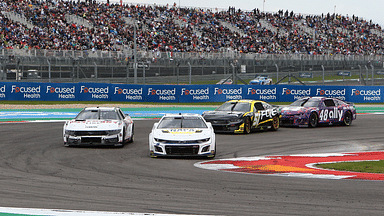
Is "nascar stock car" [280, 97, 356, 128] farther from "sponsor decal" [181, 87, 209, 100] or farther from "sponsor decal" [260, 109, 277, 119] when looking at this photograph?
"sponsor decal" [181, 87, 209, 100]

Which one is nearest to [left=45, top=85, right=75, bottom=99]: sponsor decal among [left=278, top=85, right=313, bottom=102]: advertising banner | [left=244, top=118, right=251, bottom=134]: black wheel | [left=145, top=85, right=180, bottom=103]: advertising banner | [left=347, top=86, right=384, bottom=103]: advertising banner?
[left=145, top=85, right=180, bottom=103]: advertising banner

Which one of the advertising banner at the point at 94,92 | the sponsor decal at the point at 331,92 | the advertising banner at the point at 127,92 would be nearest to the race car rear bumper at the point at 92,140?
the advertising banner at the point at 94,92

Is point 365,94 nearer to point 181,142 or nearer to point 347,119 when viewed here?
point 347,119

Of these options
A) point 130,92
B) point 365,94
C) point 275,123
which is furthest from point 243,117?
point 365,94

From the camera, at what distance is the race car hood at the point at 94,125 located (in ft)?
47.9

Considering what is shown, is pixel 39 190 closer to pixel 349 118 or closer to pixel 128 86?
pixel 349 118

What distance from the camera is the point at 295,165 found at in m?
12.1

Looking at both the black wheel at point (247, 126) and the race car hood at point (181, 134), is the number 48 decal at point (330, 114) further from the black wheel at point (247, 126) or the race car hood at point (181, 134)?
the race car hood at point (181, 134)

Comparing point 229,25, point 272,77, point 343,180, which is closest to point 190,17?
point 229,25

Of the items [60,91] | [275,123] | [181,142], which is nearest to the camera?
[181,142]

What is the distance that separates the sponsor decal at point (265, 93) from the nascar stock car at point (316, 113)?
11.6 m

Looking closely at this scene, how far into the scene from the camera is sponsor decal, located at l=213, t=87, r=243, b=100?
3378 cm

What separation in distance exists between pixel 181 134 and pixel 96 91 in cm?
1999

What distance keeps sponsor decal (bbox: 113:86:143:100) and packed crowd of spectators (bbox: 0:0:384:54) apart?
19.4 ft
